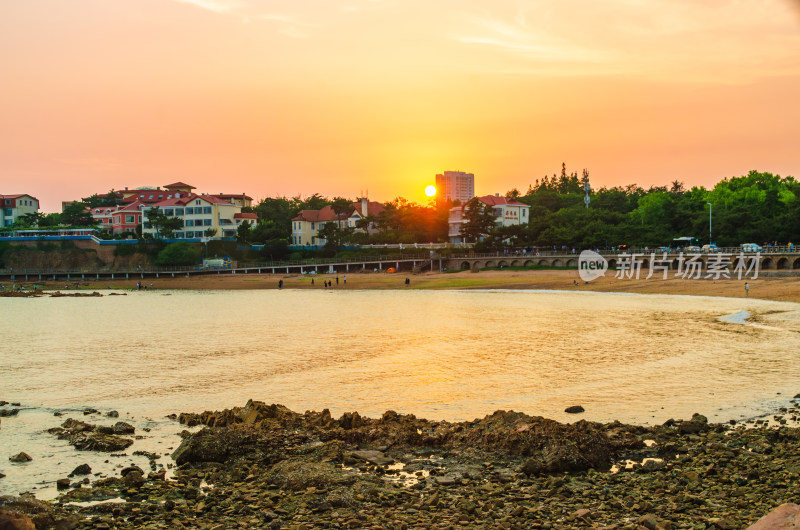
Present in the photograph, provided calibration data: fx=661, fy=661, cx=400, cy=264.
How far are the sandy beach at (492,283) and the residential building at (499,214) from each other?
31.6m

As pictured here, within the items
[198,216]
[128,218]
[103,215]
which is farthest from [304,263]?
[103,215]

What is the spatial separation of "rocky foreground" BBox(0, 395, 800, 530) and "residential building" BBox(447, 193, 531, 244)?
348 feet

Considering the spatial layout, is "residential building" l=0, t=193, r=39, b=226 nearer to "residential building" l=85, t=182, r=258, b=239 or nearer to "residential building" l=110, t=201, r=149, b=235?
"residential building" l=85, t=182, r=258, b=239

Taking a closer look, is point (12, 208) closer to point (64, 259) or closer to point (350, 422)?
point (64, 259)

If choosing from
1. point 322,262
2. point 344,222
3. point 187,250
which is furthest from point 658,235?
point 187,250

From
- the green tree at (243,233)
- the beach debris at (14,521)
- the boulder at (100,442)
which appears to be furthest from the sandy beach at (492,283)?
the beach debris at (14,521)

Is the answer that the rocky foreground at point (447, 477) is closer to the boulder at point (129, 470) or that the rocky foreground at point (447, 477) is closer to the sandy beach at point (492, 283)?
the boulder at point (129, 470)

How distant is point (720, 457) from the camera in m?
12.7

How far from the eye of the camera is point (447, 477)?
40.4ft

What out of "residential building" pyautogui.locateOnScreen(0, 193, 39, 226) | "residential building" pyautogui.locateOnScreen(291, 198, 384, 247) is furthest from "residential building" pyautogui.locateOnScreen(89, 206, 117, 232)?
"residential building" pyautogui.locateOnScreen(291, 198, 384, 247)

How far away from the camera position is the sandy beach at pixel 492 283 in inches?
2261

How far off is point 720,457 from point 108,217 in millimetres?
137175

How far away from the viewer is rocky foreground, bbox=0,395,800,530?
10242mm

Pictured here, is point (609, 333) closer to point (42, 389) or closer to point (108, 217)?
point (42, 389)
